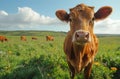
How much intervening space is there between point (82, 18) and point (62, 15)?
3.74ft

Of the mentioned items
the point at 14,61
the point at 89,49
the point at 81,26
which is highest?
the point at 81,26

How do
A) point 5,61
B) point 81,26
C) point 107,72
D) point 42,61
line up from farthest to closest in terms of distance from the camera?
point 5,61 → point 42,61 → point 107,72 → point 81,26

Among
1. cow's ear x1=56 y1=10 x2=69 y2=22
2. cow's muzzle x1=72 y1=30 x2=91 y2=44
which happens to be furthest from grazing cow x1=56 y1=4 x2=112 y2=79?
cow's muzzle x1=72 y1=30 x2=91 y2=44

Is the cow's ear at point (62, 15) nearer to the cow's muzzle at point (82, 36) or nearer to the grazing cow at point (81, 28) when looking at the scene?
the grazing cow at point (81, 28)

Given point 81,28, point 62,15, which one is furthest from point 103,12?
point 81,28

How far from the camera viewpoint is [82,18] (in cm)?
689

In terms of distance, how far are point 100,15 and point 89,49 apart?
1086mm

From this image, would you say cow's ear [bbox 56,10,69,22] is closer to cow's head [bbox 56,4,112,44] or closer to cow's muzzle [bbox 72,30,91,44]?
cow's head [bbox 56,4,112,44]

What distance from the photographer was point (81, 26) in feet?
21.8

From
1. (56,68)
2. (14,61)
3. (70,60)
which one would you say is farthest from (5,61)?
(70,60)

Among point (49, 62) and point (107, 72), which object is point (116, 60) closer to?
point (107, 72)

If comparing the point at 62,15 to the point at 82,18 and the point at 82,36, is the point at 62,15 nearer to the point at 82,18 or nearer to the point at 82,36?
the point at 82,18

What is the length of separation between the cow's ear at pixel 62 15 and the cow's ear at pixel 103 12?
878 millimetres

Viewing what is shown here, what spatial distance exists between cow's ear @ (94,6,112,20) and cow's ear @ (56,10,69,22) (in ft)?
2.88
